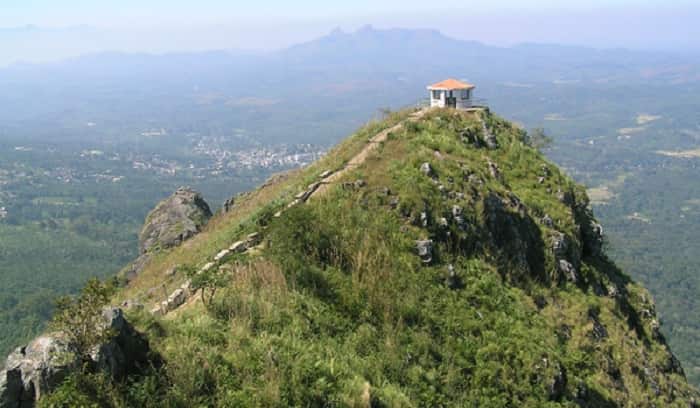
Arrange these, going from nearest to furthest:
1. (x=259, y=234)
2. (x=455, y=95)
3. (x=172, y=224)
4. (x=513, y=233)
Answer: (x=259, y=234), (x=513, y=233), (x=172, y=224), (x=455, y=95)

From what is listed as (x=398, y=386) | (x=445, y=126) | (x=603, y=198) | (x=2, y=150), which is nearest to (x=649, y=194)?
(x=603, y=198)

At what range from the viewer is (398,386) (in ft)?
25.2

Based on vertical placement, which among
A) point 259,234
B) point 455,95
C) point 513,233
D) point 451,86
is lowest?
point 513,233

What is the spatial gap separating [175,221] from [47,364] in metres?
15.9

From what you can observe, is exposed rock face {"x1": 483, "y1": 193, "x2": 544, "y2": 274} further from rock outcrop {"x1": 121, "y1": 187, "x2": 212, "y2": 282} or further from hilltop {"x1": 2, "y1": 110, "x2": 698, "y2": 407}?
rock outcrop {"x1": 121, "y1": 187, "x2": 212, "y2": 282}

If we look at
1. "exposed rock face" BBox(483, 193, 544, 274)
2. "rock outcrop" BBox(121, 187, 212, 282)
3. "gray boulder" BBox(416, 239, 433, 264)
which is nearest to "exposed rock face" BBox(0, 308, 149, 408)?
"gray boulder" BBox(416, 239, 433, 264)

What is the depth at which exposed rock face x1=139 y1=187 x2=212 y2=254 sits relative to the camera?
64.8 feet

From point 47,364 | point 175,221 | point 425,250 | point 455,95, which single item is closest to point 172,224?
point 175,221

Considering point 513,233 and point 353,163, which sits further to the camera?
point 353,163

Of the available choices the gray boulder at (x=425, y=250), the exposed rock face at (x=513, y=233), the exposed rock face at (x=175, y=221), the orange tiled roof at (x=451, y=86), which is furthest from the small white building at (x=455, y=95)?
the gray boulder at (x=425, y=250)

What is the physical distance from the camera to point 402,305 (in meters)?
9.22

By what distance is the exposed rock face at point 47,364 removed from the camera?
18.4ft

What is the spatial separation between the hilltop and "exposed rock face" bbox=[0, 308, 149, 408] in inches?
7.5

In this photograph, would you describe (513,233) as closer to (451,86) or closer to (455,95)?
(455,95)
